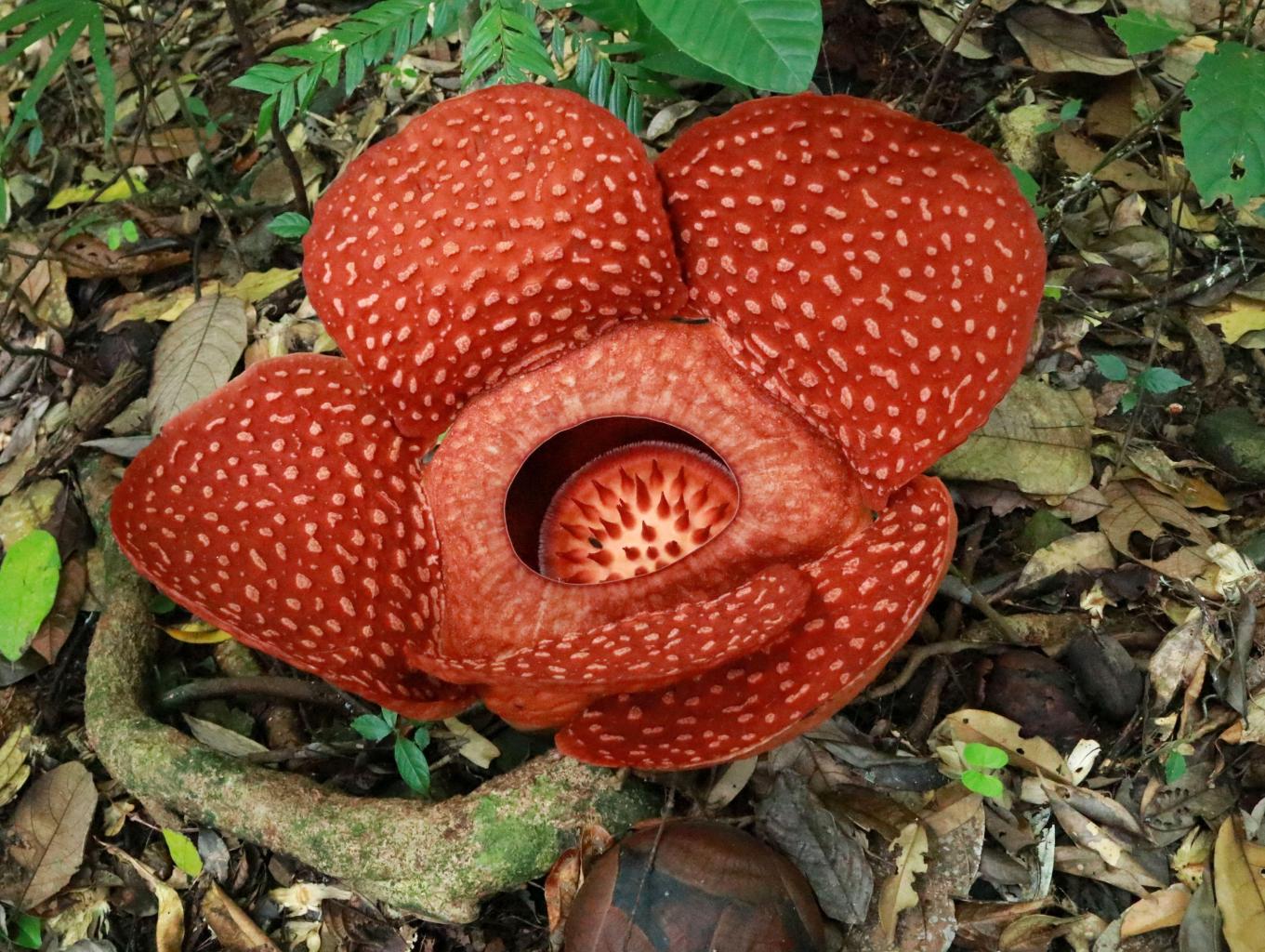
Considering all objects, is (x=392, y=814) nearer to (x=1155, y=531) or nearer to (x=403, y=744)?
(x=403, y=744)

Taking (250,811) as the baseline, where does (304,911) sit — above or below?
below

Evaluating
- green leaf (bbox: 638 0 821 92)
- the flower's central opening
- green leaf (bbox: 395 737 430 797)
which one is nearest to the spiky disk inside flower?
the flower's central opening

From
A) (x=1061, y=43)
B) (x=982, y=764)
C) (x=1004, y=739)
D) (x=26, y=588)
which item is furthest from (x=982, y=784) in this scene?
(x=26, y=588)

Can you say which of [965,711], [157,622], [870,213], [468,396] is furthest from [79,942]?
[870,213]

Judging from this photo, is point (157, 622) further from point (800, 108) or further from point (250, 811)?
point (800, 108)

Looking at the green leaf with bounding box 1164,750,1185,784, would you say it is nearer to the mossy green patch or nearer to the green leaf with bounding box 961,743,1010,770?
the green leaf with bounding box 961,743,1010,770

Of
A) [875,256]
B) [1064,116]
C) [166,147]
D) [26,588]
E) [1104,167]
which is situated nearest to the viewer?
[875,256]
